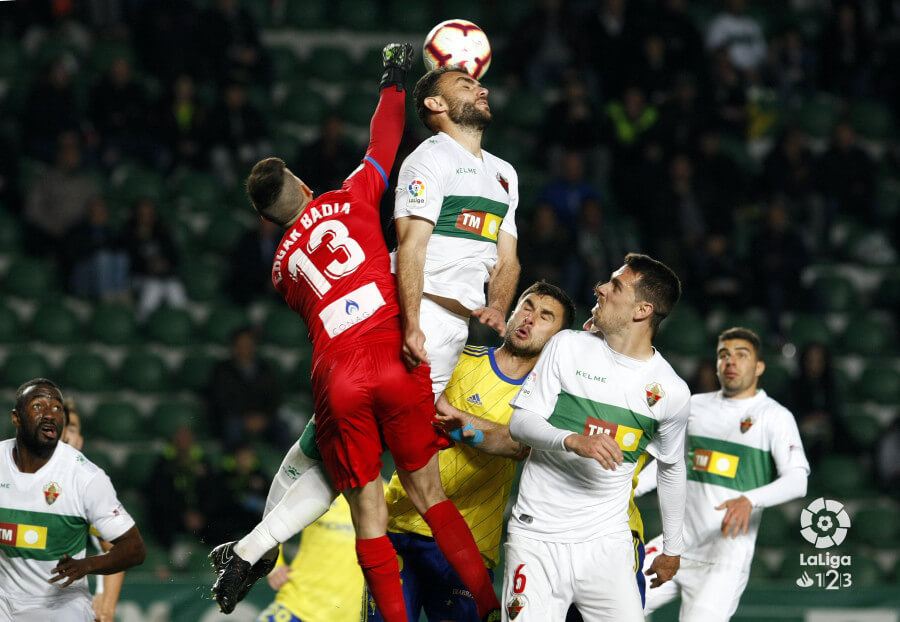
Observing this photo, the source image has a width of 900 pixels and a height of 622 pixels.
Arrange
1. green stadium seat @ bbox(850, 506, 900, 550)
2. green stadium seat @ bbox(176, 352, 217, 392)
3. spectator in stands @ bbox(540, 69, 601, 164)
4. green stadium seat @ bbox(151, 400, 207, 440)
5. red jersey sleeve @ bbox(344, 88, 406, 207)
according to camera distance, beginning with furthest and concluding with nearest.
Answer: spectator in stands @ bbox(540, 69, 601, 164)
green stadium seat @ bbox(176, 352, 217, 392)
green stadium seat @ bbox(151, 400, 207, 440)
green stadium seat @ bbox(850, 506, 900, 550)
red jersey sleeve @ bbox(344, 88, 406, 207)

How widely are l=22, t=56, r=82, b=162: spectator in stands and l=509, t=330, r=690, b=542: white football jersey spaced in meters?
8.88

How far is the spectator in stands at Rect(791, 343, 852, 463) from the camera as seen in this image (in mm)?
11375

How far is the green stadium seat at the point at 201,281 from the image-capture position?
1232 centimetres

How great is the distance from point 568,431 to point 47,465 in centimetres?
301

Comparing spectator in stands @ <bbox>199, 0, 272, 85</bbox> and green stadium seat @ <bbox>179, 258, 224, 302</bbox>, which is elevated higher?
spectator in stands @ <bbox>199, 0, 272, 85</bbox>

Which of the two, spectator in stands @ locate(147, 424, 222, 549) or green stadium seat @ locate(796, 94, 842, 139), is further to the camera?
green stadium seat @ locate(796, 94, 842, 139)

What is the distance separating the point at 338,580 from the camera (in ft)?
25.2

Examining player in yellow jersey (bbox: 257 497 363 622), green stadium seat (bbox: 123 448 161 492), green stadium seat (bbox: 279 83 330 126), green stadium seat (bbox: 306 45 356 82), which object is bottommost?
player in yellow jersey (bbox: 257 497 363 622)

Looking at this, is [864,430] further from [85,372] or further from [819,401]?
[85,372]

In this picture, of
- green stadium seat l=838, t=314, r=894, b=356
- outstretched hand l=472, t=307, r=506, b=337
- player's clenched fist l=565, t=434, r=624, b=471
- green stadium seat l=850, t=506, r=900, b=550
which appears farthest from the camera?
green stadium seat l=838, t=314, r=894, b=356

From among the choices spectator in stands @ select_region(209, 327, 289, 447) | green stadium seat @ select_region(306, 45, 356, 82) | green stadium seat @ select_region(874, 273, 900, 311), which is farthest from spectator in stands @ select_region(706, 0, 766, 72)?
spectator in stands @ select_region(209, 327, 289, 447)

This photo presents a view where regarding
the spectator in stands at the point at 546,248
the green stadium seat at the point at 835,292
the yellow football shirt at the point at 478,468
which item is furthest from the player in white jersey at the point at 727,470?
the green stadium seat at the point at 835,292

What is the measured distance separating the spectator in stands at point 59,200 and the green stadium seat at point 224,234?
132cm

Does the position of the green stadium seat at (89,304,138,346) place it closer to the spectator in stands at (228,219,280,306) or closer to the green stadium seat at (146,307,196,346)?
the green stadium seat at (146,307,196,346)
